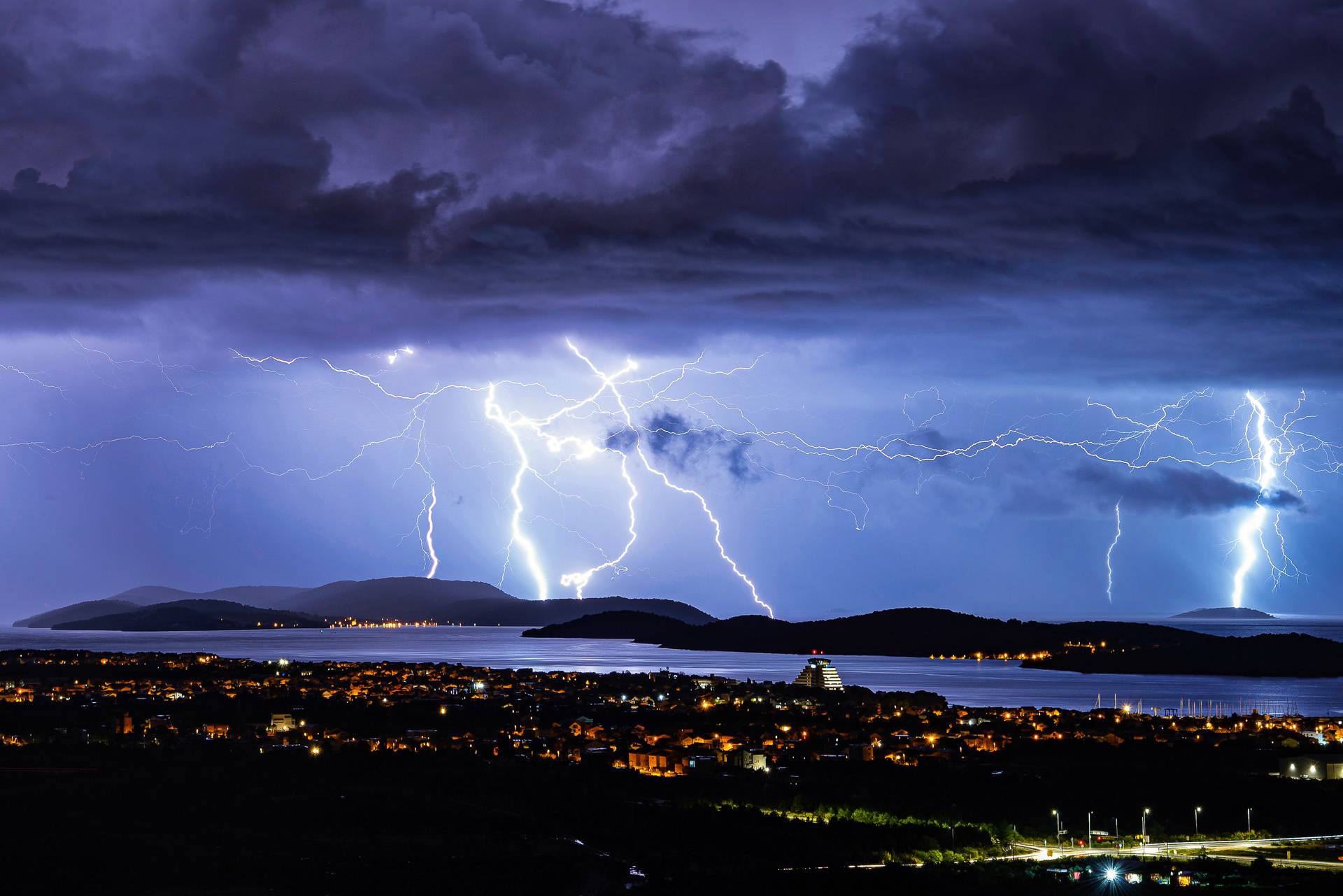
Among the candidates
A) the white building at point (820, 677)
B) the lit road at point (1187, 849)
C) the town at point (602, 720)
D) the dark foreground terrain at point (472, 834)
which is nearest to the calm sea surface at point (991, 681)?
the white building at point (820, 677)

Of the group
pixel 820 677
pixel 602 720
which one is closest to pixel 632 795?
pixel 602 720

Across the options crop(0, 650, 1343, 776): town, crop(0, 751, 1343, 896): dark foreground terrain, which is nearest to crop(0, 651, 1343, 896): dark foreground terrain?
crop(0, 751, 1343, 896): dark foreground terrain

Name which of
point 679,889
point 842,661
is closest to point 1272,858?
point 679,889

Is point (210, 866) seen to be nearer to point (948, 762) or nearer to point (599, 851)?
point (599, 851)

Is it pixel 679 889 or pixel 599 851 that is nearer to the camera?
pixel 679 889

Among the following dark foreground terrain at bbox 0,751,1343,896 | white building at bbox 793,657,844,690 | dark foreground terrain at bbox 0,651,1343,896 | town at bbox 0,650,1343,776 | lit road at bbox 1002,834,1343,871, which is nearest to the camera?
dark foreground terrain at bbox 0,751,1343,896

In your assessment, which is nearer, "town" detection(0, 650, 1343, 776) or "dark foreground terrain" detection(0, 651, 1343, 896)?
"dark foreground terrain" detection(0, 651, 1343, 896)

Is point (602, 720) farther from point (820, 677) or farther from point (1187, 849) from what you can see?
point (1187, 849)

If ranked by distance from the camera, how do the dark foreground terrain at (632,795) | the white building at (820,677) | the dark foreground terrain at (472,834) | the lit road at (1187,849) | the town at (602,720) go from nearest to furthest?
the dark foreground terrain at (472,834), the dark foreground terrain at (632,795), the lit road at (1187,849), the town at (602,720), the white building at (820,677)

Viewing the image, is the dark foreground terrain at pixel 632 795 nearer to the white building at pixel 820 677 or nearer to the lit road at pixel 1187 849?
the lit road at pixel 1187 849

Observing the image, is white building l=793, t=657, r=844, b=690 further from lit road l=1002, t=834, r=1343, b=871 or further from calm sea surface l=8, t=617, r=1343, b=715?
lit road l=1002, t=834, r=1343, b=871

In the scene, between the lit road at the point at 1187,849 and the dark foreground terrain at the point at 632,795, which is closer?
the dark foreground terrain at the point at 632,795
